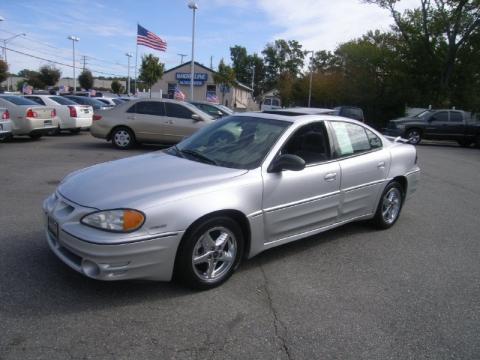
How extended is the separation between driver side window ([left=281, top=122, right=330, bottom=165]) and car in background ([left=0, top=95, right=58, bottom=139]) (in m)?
10.6

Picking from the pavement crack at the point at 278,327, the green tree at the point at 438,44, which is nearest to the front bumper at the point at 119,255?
the pavement crack at the point at 278,327

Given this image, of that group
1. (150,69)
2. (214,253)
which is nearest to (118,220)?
(214,253)

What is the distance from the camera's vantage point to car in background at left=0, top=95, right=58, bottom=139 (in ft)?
41.3

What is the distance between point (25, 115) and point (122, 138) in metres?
3.00

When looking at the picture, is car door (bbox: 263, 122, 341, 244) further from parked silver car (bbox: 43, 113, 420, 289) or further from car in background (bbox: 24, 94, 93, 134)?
car in background (bbox: 24, 94, 93, 134)

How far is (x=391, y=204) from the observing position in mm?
5789

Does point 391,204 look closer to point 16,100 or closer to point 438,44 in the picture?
point 16,100

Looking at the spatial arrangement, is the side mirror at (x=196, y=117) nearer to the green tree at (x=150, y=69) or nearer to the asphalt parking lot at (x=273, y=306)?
the asphalt parking lot at (x=273, y=306)

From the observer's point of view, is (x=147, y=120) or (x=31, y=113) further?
(x=31, y=113)

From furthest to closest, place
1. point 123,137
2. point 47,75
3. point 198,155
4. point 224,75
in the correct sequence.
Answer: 1. point 47,75
2. point 224,75
3. point 123,137
4. point 198,155

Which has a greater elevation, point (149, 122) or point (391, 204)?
point (149, 122)

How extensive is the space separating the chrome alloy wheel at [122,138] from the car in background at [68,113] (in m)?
3.96

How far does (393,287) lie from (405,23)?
35.1 metres

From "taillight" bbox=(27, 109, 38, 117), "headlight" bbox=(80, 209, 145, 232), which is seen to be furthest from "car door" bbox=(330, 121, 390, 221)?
"taillight" bbox=(27, 109, 38, 117)
